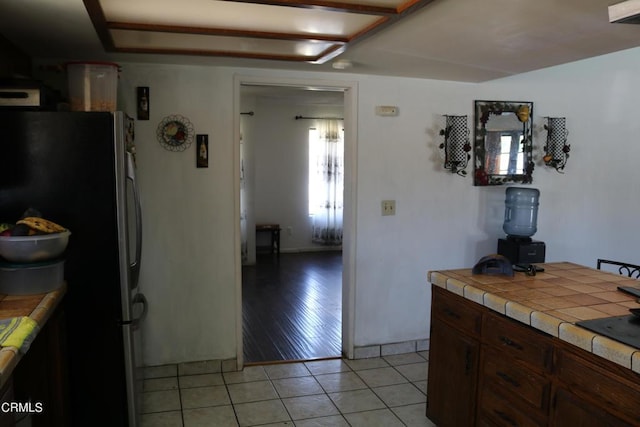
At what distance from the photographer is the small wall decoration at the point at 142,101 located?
3.08 meters

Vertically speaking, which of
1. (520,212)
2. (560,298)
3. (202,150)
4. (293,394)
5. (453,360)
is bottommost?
(293,394)

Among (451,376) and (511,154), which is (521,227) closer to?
(511,154)

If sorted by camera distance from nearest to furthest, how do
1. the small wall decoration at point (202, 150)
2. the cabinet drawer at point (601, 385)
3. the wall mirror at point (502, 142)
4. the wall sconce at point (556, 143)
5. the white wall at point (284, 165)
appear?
the cabinet drawer at point (601, 385) < the small wall decoration at point (202, 150) < the wall mirror at point (502, 142) < the wall sconce at point (556, 143) < the white wall at point (284, 165)

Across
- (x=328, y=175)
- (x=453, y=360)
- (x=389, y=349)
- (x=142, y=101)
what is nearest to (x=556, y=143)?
(x=389, y=349)

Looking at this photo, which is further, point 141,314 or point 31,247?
point 141,314

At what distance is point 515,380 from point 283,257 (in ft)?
18.6

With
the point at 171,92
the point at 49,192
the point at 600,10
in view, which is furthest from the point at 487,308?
the point at 171,92

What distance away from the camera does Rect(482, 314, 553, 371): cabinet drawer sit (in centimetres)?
186

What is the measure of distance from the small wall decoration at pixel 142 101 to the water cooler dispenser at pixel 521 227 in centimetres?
272

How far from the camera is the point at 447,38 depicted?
8.01ft

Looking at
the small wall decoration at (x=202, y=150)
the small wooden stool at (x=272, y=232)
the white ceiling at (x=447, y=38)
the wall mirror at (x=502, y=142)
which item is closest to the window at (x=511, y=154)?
the wall mirror at (x=502, y=142)

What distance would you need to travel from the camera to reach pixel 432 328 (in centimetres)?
260

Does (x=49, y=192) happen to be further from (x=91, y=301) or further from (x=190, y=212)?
(x=190, y=212)

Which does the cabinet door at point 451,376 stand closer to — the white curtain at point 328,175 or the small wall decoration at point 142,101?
the small wall decoration at point 142,101
